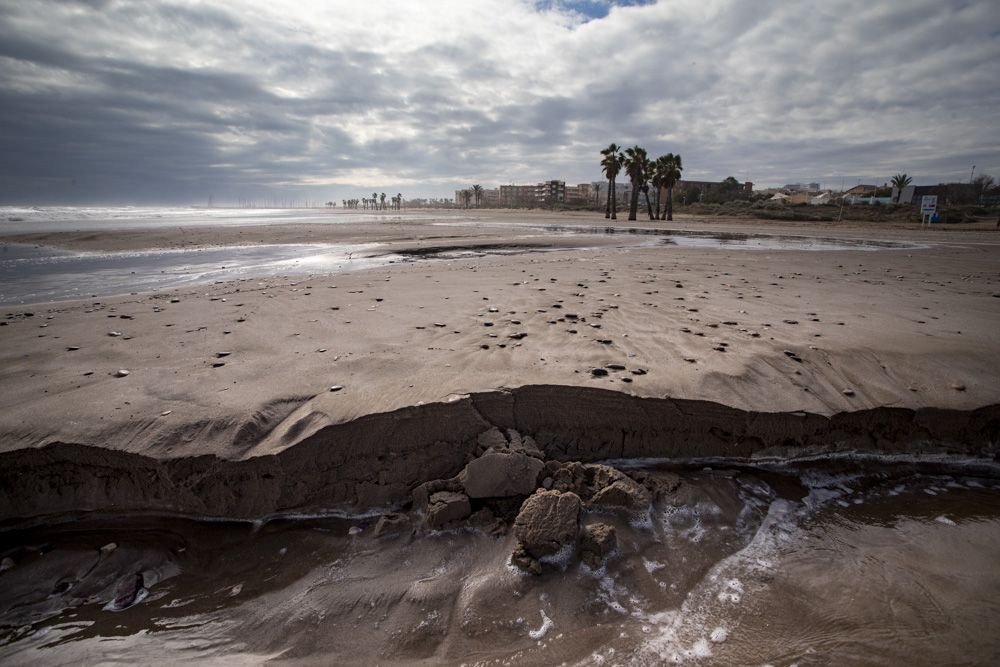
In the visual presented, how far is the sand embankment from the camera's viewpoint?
2.88 m

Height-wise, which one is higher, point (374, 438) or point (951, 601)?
point (374, 438)

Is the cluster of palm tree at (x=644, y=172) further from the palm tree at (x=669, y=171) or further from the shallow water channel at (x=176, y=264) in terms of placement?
the shallow water channel at (x=176, y=264)

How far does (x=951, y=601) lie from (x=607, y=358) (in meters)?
2.50

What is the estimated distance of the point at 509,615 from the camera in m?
2.14

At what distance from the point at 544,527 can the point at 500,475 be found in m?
0.46

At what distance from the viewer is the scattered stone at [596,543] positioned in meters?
2.38

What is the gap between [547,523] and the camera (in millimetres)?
2445

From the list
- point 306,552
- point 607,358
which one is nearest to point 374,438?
point 306,552

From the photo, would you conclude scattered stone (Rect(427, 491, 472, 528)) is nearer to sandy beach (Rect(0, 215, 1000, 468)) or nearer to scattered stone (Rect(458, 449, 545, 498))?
scattered stone (Rect(458, 449, 545, 498))

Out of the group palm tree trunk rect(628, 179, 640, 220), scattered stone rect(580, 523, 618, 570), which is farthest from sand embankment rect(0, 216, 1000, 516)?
palm tree trunk rect(628, 179, 640, 220)

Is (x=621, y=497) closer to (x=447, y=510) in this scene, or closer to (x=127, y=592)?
(x=447, y=510)

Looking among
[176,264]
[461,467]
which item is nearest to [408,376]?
[461,467]

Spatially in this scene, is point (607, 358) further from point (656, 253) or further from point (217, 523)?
point (656, 253)

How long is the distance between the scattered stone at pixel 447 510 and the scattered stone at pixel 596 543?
70 cm
